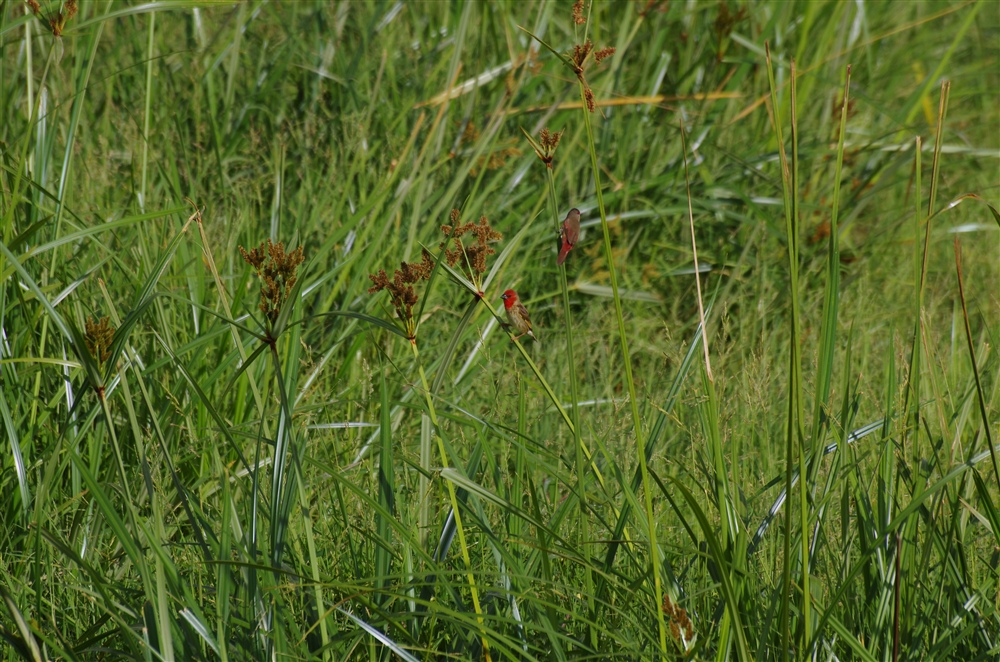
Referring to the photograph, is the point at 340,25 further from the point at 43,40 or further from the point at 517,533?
the point at 517,533

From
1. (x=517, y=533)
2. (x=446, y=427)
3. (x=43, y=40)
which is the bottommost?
(x=446, y=427)

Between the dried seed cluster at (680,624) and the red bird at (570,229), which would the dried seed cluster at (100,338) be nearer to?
→ the red bird at (570,229)

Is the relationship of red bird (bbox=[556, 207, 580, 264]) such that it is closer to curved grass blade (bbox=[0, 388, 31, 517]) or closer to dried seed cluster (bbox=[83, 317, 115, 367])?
dried seed cluster (bbox=[83, 317, 115, 367])

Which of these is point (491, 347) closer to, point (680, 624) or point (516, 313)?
point (516, 313)

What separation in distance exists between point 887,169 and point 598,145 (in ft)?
2.96

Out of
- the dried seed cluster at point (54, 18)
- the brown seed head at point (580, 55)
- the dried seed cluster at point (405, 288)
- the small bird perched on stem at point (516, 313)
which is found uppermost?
the brown seed head at point (580, 55)

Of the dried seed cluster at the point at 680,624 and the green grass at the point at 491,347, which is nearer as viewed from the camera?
the dried seed cluster at the point at 680,624

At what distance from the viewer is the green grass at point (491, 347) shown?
1.13 metres

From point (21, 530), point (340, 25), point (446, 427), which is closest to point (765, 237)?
point (446, 427)

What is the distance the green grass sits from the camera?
113 cm

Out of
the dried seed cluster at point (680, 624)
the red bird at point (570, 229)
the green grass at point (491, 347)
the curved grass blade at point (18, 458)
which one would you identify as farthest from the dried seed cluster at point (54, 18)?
→ the dried seed cluster at point (680, 624)

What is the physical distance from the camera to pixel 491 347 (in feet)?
7.36

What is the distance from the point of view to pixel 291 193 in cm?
274

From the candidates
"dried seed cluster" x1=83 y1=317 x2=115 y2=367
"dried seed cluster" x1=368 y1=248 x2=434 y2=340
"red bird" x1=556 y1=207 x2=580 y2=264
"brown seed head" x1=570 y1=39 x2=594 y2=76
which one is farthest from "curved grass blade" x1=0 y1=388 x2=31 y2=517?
"brown seed head" x1=570 y1=39 x2=594 y2=76
